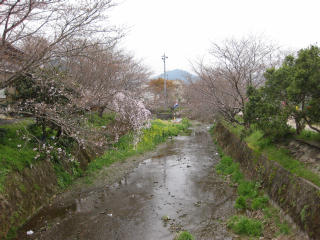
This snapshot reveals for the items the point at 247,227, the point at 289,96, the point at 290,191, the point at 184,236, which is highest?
the point at 289,96

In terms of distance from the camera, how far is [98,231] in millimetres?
6453

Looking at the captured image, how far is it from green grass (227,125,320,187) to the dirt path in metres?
1.97

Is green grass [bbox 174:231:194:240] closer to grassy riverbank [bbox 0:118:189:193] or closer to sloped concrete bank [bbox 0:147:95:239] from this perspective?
sloped concrete bank [bbox 0:147:95:239]

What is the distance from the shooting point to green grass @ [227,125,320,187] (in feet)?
19.3

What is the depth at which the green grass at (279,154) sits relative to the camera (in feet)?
19.3

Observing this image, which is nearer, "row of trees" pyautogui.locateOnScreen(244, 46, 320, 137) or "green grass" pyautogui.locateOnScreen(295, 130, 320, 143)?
"row of trees" pyautogui.locateOnScreen(244, 46, 320, 137)

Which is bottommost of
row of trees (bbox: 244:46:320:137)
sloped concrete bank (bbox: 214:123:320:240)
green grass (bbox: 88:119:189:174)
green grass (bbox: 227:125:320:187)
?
green grass (bbox: 88:119:189:174)

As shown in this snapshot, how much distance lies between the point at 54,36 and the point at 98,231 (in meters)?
5.82

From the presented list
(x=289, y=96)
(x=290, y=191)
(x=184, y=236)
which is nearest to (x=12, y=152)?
(x=184, y=236)

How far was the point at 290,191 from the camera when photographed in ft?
19.6

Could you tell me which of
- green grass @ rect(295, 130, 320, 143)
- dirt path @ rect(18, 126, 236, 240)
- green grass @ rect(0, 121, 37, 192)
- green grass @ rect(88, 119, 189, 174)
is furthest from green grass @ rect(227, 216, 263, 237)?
green grass @ rect(0, 121, 37, 192)

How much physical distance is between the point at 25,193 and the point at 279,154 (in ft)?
26.4

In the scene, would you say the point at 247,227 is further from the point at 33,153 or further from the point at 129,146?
the point at 129,146

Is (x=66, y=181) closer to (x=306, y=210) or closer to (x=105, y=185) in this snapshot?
(x=105, y=185)
